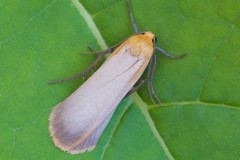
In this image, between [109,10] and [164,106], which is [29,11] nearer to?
[109,10]

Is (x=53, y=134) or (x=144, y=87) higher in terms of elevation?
(x=53, y=134)

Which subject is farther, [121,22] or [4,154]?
[121,22]

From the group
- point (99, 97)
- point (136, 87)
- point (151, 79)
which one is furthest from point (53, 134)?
point (151, 79)

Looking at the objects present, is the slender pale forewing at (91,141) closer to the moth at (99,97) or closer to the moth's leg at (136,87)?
the moth at (99,97)

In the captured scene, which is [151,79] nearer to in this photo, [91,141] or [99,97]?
[99,97]

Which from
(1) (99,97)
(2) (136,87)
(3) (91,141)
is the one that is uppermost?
(1) (99,97)

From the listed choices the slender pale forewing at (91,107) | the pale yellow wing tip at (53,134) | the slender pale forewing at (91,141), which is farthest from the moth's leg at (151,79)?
the pale yellow wing tip at (53,134)

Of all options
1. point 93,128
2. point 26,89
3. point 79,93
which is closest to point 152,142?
point 93,128
